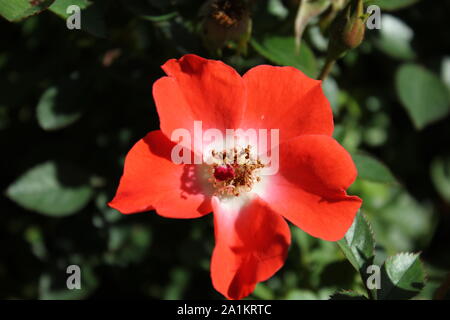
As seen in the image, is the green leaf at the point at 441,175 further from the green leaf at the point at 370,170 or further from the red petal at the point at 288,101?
the red petal at the point at 288,101

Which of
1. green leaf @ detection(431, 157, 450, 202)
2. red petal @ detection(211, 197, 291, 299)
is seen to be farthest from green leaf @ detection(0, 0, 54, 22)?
green leaf @ detection(431, 157, 450, 202)

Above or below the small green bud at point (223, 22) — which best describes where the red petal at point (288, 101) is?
below

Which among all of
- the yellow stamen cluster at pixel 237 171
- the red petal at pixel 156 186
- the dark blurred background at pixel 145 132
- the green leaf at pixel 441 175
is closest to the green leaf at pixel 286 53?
the dark blurred background at pixel 145 132

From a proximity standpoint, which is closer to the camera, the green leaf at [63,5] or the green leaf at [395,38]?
the green leaf at [63,5]

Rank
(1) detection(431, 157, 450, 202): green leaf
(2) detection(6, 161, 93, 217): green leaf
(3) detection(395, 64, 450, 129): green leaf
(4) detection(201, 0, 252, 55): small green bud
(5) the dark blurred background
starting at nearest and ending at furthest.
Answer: (4) detection(201, 0, 252, 55): small green bud
(5) the dark blurred background
(2) detection(6, 161, 93, 217): green leaf
(3) detection(395, 64, 450, 129): green leaf
(1) detection(431, 157, 450, 202): green leaf

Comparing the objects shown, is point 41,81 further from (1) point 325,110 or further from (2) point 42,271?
(1) point 325,110

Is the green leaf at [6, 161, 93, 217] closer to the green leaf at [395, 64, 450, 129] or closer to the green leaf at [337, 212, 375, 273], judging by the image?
the green leaf at [337, 212, 375, 273]

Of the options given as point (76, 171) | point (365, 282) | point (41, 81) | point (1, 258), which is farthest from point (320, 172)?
point (1, 258)
